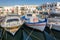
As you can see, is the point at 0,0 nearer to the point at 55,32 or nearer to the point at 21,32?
the point at 21,32

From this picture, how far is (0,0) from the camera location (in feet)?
8.29

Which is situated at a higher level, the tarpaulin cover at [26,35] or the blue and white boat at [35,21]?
the blue and white boat at [35,21]

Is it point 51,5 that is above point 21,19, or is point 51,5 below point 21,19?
above

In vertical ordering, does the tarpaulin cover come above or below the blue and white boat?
below

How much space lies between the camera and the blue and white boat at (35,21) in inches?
98.6

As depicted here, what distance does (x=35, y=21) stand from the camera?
252 cm

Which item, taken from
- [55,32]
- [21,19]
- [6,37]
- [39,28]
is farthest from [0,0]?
[55,32]

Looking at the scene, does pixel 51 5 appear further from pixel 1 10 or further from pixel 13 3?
pixel 1 10

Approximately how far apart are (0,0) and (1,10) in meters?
0.18

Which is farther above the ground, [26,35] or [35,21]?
[35,21]

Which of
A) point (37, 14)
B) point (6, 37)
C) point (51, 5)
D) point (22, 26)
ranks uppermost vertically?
point (51, 5)

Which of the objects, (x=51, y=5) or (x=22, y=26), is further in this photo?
(x=51, y=5)

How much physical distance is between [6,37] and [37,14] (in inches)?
26.9

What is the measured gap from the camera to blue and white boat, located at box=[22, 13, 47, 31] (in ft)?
8.21
